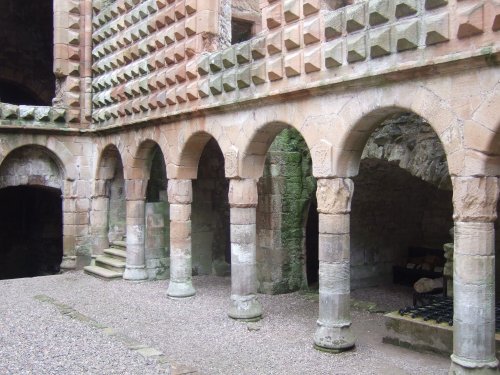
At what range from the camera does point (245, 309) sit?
313 inches

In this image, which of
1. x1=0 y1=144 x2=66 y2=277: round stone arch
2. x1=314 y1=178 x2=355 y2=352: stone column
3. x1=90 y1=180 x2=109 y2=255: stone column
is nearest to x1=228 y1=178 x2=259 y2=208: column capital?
x1=314 y1=178 x2=355 y2=352: stone column

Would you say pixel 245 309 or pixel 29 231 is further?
pixel 29 231

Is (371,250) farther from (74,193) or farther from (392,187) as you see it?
(74,193)

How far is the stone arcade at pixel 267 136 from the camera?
515cm

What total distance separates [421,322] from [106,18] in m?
8.83

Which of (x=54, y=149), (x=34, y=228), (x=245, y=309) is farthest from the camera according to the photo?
(x=34, y=228)

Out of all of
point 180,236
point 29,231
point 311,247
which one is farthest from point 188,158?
point 29,231

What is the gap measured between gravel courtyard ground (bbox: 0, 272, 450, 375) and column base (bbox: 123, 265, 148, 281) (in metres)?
0.69

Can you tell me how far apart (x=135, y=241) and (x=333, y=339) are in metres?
5.39

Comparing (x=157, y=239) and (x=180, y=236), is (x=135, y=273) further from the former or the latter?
(x=180, y=236)

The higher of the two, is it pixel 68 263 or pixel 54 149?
pixel 54 149

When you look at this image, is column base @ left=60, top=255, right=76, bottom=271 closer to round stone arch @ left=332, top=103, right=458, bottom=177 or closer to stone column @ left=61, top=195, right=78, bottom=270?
stone column @ left=61, top=195, right=78, bottom=270

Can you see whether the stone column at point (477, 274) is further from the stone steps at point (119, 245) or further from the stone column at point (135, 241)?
the stone steps at point (119, 245)

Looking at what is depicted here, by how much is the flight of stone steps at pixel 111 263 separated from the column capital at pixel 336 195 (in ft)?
19.3
